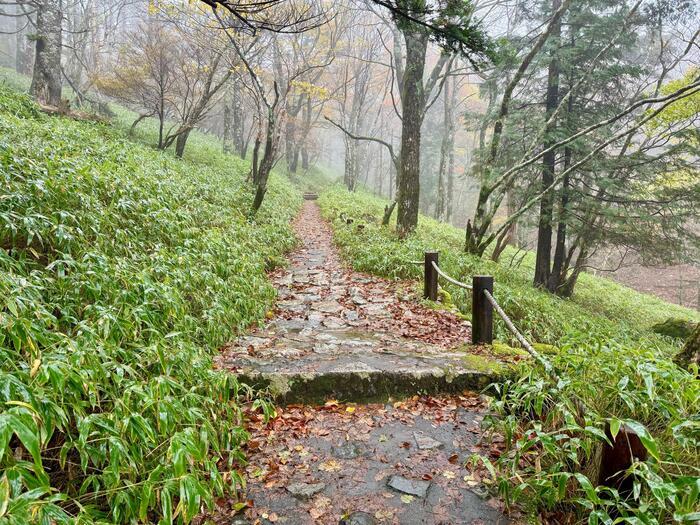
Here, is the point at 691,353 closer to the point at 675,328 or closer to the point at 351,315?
the point at 351,315

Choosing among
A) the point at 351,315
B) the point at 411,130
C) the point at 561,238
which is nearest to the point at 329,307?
the point at 351,315

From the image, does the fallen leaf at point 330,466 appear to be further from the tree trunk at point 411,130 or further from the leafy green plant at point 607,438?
the tree trunk at point 411,130

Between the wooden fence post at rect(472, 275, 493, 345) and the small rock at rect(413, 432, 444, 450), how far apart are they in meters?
1.67

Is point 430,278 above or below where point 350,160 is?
below

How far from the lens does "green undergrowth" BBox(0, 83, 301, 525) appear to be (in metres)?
1.92

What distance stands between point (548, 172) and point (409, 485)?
10.9m

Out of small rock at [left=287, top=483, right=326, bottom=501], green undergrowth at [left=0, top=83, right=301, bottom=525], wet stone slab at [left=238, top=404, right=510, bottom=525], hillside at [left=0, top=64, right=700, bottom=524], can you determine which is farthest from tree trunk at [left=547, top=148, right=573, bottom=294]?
small rock at [left=287, top=483, right=326, bottom=501]

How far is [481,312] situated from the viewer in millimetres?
4496

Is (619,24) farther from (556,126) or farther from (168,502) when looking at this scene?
(168,502)

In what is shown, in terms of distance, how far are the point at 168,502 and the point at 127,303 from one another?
6.27 ft

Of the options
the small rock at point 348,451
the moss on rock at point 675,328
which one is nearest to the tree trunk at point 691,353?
the small rock at point 348,451

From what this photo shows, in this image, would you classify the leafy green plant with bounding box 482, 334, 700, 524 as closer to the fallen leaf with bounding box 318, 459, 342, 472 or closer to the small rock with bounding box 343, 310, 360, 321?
the fallen leaf with bounding box 318, 459, 342, 472

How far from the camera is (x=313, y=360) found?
4.11 m

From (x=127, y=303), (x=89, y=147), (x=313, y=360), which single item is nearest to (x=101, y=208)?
(x=127, y=303)
